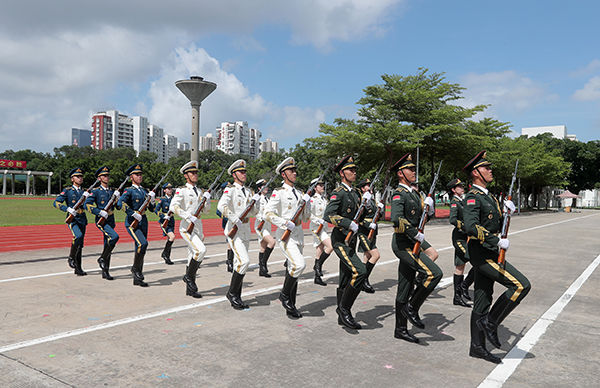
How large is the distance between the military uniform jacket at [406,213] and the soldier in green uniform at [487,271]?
73cm

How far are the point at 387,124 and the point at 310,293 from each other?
69.7 feet

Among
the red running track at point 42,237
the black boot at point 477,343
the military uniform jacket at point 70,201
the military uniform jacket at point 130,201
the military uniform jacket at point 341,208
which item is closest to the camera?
the black boot at point 477,343

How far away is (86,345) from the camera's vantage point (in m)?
4.75

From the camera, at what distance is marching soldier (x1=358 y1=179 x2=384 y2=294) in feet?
19.7

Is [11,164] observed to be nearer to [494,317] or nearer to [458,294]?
[458,294]

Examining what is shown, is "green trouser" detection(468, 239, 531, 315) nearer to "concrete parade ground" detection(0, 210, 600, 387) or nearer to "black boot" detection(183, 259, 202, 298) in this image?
"concrete parade ground" detection(0, 210, 600, 387)

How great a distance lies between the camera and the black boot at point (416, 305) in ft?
17.8

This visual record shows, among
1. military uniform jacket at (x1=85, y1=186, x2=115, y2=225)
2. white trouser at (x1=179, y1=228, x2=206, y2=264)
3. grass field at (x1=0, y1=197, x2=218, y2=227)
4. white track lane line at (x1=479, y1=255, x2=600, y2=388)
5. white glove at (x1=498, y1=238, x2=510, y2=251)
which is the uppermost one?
military uniform jacket at (x1=85, y1=186, x2=115, y2=225)

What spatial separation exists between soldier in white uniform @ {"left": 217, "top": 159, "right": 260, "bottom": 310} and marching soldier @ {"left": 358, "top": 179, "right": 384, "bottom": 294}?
71.9 inches

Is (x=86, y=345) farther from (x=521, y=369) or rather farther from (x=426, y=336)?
(x=521, y=369)

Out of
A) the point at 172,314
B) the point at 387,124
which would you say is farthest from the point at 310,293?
the point at 387,124

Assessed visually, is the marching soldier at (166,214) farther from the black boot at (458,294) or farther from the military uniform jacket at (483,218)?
the military uniform jacket at (483,218)

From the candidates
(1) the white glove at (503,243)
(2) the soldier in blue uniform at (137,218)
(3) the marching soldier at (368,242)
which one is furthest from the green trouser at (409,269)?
(2) the soldier in blue uniform at (137,218)

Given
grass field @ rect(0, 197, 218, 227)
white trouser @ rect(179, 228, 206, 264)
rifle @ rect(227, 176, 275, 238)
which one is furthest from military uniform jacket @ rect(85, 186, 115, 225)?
grass field @ rect(0, 197, 218, 227)
